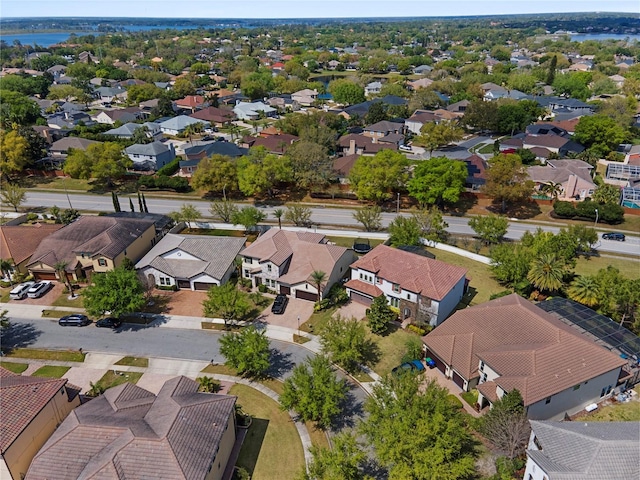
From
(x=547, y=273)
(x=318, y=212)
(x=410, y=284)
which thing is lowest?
(x=318, y=212)

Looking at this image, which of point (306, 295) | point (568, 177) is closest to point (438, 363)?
point (306, 295)

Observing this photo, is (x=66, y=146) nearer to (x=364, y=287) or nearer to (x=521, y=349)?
(x=364, y=287)

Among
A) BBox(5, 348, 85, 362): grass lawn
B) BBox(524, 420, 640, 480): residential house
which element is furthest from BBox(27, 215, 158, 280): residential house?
BBox(524, 420, 640, 480): residential house

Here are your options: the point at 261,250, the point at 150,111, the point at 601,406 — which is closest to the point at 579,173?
the point at 601,406

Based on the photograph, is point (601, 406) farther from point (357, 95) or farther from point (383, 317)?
point (357, 95)

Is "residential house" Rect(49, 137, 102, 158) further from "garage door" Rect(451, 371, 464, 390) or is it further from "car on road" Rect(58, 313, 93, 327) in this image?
"garage door" Rect(451, 371, 464, 390)
